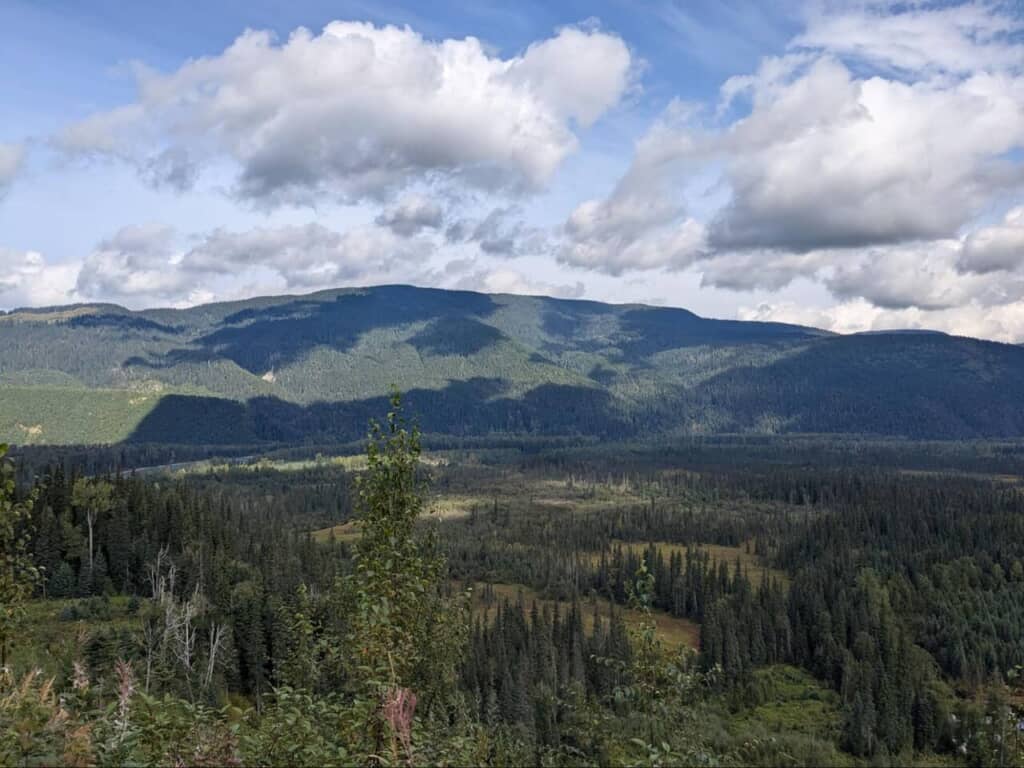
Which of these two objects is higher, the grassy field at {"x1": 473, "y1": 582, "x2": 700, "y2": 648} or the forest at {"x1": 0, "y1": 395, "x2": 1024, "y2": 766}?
the forest at {"x1": 0, "y1": 395, "x2": 1024, "y2": 766}

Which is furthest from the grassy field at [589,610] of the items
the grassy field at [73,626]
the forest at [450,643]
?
the grassy field at [73,626]

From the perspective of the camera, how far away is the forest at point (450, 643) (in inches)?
559

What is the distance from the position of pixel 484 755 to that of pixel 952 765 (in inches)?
4006

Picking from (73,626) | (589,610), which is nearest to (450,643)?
(73,626)

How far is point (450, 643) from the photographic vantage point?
60.2ft

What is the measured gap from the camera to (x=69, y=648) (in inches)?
2096

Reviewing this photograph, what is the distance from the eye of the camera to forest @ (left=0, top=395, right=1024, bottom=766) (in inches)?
559

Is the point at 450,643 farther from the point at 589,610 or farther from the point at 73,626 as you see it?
the point at 589,610

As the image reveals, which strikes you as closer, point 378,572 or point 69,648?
point 378,572

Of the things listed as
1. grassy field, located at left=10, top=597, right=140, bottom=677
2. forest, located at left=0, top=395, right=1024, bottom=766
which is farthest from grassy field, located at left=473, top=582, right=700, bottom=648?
grassy field, located at left=10, top=597, right=140, bottom=677

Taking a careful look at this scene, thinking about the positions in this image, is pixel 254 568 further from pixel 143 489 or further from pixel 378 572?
pixel 378 572

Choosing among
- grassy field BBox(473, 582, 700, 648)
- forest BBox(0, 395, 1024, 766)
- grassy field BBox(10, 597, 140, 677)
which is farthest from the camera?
grassy field BBox(473, 582, 700, 648)

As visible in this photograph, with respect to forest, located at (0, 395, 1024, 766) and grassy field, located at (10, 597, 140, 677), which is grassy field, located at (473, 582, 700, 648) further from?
grassy field, located at (10, 597, 140, 677)

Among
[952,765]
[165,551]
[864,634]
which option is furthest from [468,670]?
[864,634]
